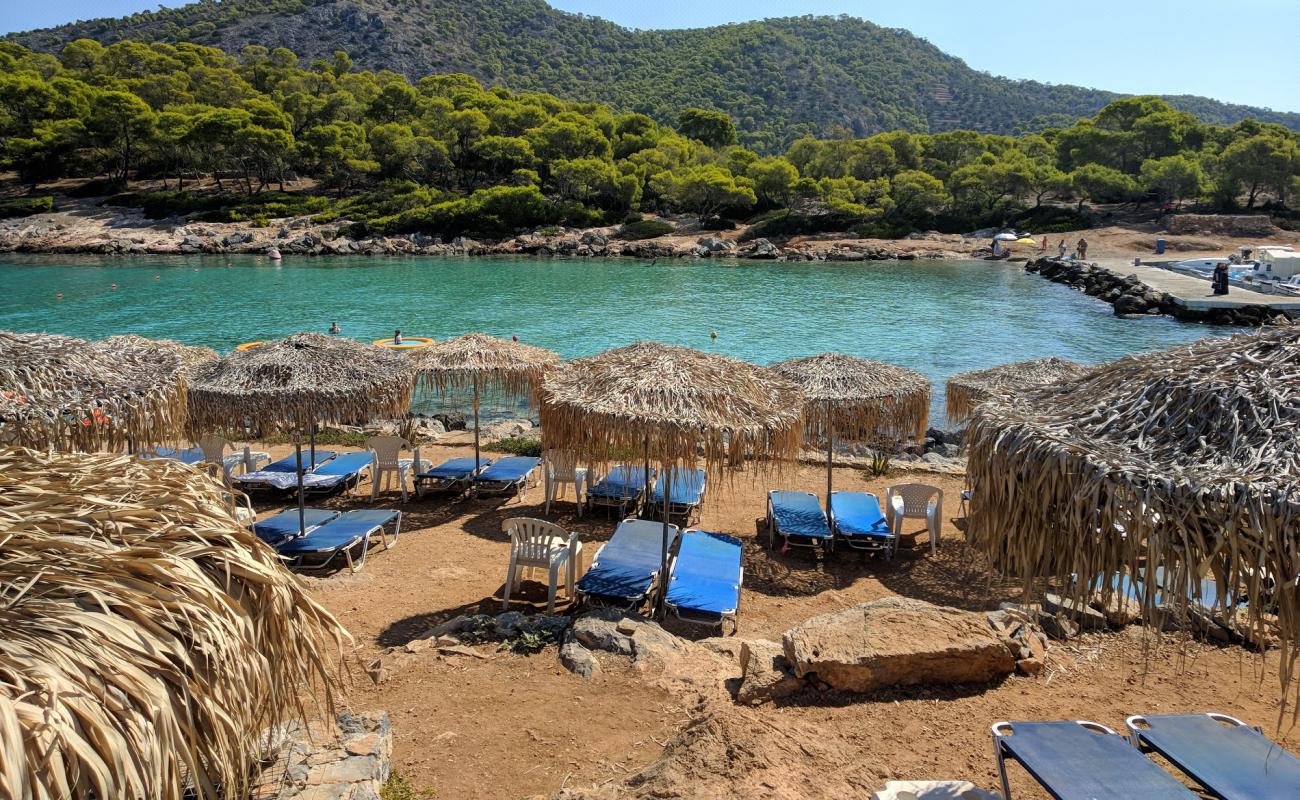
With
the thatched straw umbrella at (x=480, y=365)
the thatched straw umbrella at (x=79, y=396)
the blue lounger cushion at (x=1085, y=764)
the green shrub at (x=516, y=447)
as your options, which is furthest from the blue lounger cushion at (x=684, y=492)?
the blue lounger cushion at (x=1085, y=764)

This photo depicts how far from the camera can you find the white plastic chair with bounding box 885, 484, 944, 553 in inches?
318

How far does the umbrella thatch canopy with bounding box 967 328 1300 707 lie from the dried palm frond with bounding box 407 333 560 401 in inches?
246

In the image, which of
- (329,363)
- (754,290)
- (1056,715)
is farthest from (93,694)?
(754,290)

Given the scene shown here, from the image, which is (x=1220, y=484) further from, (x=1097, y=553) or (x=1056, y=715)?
(x=1056, y=715)

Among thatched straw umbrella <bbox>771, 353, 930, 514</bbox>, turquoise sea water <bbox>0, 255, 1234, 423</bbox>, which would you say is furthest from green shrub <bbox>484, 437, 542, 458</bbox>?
turquoise sea water <bbox>0, 255, 1234, 423</bbox>

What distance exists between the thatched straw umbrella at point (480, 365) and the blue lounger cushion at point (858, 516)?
3.82 meters

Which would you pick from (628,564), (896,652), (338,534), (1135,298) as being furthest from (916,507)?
(1135,298)

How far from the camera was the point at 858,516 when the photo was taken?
831 cm

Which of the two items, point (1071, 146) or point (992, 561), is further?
point (1071, 146)

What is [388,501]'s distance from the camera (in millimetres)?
9547

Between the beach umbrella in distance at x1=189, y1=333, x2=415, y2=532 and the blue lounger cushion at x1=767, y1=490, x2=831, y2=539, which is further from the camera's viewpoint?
the blue lounger cushion at x1=767, y1=490, x2=831, y2=539

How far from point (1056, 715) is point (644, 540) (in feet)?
11.7

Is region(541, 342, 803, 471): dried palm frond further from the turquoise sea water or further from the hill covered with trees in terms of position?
the hill covered with trees

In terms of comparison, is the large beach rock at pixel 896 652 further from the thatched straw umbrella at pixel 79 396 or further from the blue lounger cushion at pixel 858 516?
the thatched straw umbrella at pixel 79 396
